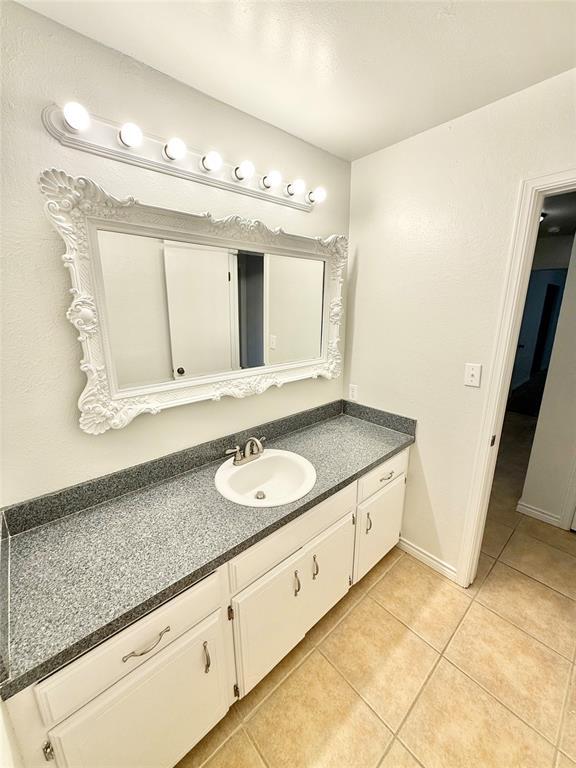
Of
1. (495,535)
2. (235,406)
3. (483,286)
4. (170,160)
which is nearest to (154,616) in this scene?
(235,406)

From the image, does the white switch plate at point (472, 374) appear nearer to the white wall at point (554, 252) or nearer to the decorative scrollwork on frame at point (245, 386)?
the decorative scrollwork on frame at point (245, 386)

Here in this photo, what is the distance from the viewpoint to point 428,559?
1.89 meters

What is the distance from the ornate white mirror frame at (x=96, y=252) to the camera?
98 cm

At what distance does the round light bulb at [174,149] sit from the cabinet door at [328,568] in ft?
5.10

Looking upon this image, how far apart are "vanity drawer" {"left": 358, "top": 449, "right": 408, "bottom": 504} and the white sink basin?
29cm

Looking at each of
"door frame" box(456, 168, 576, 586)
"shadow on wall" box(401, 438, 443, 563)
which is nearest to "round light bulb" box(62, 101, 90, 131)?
"door frame" box(456, 168, 576, 586)

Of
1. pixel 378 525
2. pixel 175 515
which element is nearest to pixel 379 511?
pixel 378 525

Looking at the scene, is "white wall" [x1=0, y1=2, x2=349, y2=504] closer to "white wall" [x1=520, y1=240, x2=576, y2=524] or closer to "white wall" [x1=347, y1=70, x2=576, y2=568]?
"white wall" [x1=347, y1=70, x2=576, y2=568]

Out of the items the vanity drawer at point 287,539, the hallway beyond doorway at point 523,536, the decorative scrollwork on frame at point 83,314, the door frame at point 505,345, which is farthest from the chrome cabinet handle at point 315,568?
the hallway beyond doorway at point 523,536

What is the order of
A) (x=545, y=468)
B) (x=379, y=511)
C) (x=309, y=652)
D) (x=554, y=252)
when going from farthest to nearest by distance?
(x=554, y=252), (x=545, y=468), (x=379, y=511), (x=309, y=652)

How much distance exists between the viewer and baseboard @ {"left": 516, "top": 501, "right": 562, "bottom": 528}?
222 cm

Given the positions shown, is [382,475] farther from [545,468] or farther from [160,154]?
[160,154]

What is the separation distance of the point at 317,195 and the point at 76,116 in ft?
3.35

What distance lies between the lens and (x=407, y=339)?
1.74m
